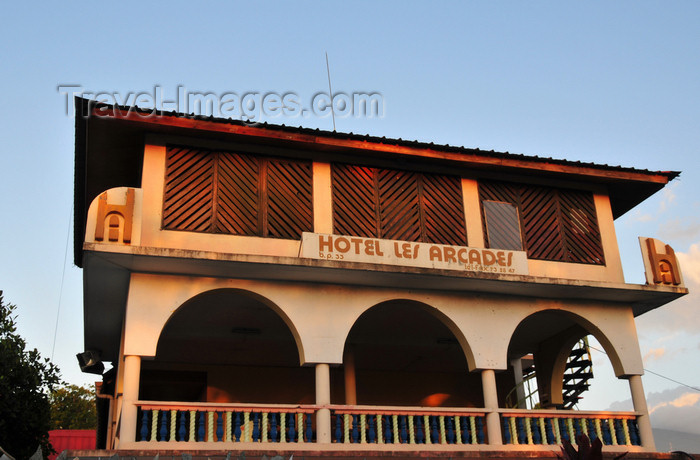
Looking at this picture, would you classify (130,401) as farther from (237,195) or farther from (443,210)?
(443,210)

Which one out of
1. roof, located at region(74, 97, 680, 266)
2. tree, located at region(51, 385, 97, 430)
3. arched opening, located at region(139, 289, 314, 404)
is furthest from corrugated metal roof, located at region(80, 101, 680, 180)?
tree, located at region(51, 385, 97, 430)

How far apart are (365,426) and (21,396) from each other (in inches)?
289

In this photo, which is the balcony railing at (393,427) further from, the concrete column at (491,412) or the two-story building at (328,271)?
the concrete column at (491,412)

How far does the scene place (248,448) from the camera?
11.6 m

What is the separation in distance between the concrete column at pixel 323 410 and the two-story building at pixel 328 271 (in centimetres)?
2

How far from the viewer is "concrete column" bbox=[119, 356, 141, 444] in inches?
445

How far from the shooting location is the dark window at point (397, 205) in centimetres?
1419

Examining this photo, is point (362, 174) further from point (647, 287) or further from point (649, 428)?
point (649, 428)

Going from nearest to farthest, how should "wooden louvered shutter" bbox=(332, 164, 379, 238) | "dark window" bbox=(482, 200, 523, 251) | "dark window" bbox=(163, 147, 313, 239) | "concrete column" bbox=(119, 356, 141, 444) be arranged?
"concrete column" bbox=(119, 356, 141, 444) < "dark window" bbox=(163, 147, 313, 239) < "wooden louvered shutter" bbox=(332, 164, 379, 238) < "dark window" bbox=(482, 200, 523, 251)

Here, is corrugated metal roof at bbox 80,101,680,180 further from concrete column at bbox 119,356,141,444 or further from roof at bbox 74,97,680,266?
concrete column at bbox 119,356,141,444

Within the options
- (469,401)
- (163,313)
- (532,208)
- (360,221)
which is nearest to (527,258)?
(532,208)

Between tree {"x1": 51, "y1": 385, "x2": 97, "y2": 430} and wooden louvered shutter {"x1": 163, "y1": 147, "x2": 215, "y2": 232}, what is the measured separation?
31491 millimetres

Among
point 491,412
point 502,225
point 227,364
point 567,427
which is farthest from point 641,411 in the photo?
Result: point 227,364

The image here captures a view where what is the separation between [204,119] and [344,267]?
354 centimetres
